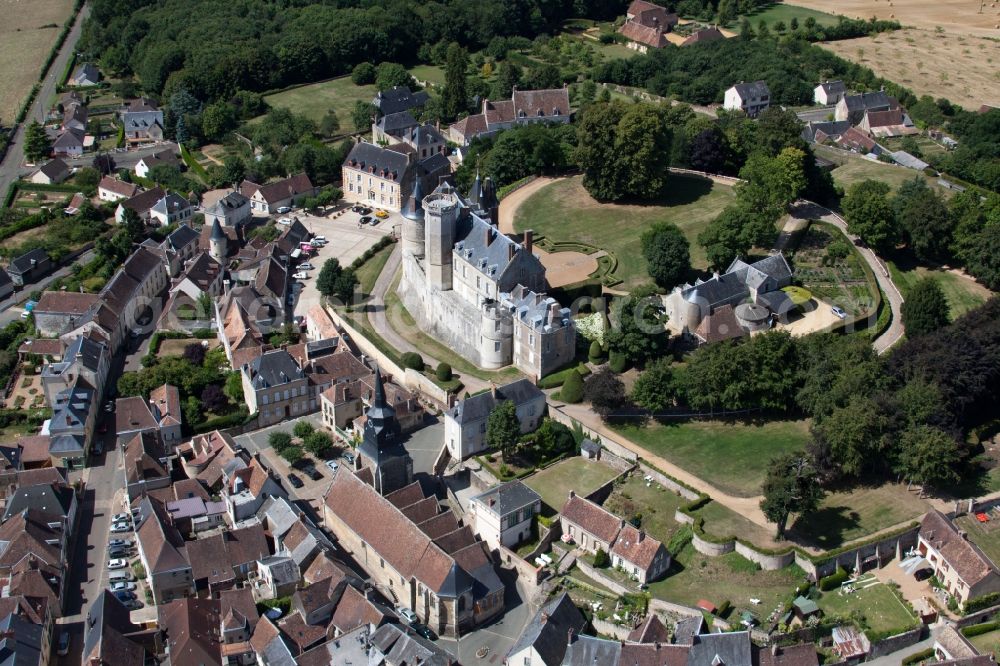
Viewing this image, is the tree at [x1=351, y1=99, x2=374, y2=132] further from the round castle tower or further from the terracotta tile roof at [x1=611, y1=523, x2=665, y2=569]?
the terracotta tile roof at [x1=611, y1=523, x2=665, y2=569]

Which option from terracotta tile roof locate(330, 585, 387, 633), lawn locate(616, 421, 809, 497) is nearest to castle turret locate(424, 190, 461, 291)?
lawn locate(616, 421, 809, 497)

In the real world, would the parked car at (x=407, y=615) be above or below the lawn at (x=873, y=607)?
below

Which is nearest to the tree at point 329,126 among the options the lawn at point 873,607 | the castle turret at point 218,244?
the castle turret at point 218,244

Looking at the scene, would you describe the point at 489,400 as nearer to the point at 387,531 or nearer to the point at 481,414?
the point at 481,414

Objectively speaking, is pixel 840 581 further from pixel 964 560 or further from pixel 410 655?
pixel 410 655

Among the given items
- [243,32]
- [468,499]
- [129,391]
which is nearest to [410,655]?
[468,499]

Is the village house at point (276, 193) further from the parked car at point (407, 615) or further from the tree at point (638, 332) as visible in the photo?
the parked car at point (407, 615)

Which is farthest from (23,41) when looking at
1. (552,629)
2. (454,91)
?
(552,629)
